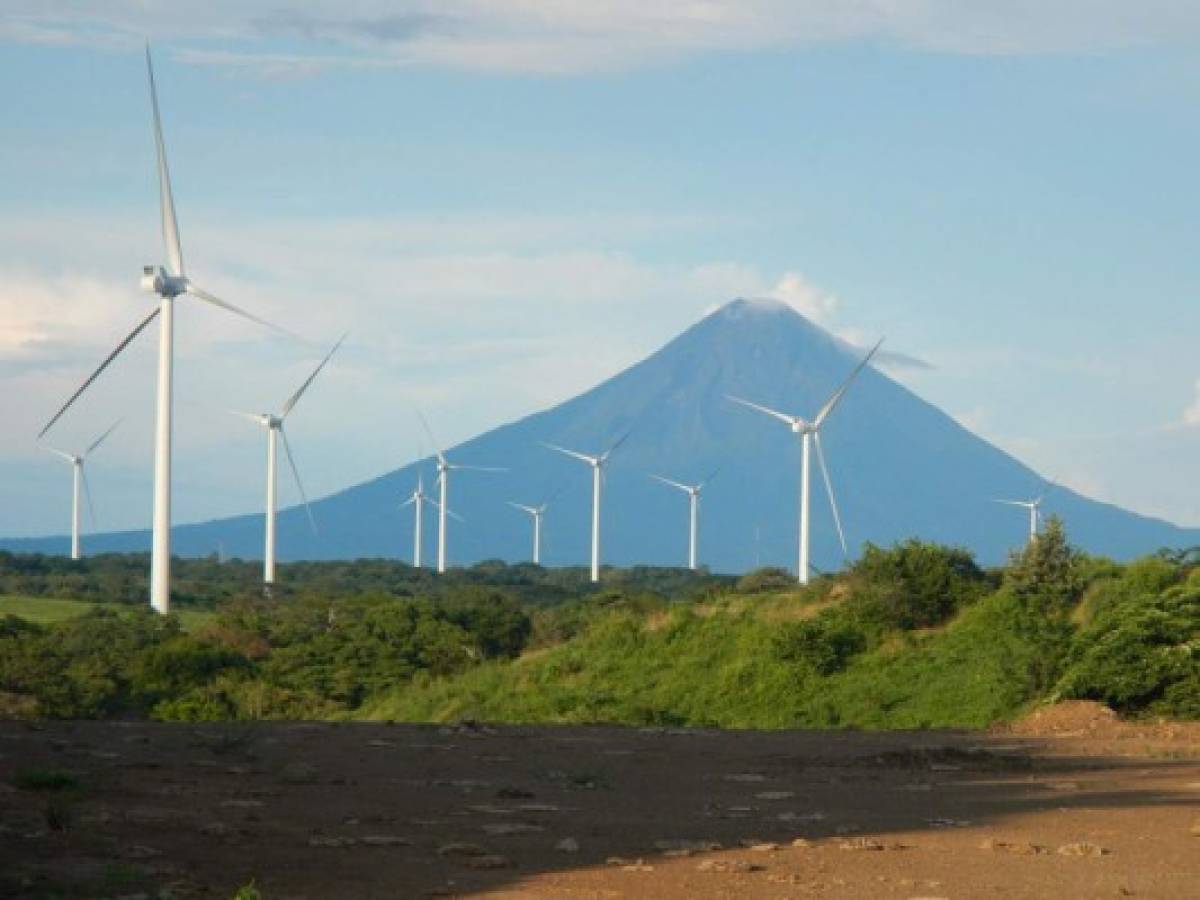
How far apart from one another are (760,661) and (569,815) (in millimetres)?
24354

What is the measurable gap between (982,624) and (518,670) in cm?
952

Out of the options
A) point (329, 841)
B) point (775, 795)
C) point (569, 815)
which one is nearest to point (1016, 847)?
point (569, 815)

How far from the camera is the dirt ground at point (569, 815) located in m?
14.4

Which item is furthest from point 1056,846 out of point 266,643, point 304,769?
point 266,643

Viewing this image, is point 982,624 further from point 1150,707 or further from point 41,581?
point 41,581

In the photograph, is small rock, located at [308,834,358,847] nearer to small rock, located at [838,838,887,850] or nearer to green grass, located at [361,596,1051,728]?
small rock, located at [838,838,887,850]

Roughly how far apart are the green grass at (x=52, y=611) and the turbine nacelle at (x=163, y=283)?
13867 millimetres

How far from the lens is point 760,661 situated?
42.2 meters

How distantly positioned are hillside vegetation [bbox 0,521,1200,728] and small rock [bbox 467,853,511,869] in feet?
59.2

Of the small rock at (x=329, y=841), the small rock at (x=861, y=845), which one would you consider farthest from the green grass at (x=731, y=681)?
the small rock at (x=329, y=841)

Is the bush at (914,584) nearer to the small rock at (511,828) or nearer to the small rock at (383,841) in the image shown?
the small rock at (511,828)

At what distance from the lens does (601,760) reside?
22719 mm

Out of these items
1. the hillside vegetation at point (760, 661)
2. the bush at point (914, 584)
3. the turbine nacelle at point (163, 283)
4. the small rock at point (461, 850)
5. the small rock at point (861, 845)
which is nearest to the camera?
the small rock at point (461, 850)

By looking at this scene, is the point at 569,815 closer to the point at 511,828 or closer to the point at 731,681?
the point at 511,828
